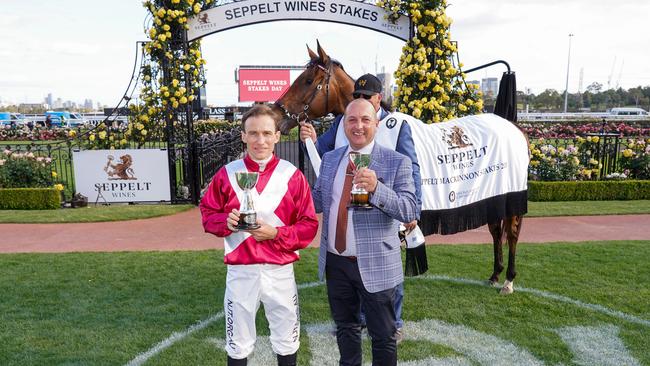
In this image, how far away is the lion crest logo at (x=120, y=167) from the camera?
982cm

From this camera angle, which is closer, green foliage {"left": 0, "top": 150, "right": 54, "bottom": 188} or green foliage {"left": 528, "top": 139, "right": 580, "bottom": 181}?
green foliage {"left": 0, "top": 150, "right": 54, "bottom": 188}

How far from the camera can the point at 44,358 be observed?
3637 millimetres

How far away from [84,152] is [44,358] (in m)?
6.98

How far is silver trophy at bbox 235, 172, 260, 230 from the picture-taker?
2371 mm

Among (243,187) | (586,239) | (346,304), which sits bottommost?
(586,239)

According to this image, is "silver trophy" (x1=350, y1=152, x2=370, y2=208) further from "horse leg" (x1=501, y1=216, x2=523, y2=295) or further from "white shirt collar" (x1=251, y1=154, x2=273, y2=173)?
"horse leg" (x1=501, y1=216, x2=523, y2=295)

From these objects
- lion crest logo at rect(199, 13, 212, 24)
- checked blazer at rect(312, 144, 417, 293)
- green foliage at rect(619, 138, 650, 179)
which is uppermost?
lion crest logo at rect(199, 13, 212, 24)

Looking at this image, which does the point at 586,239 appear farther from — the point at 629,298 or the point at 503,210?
the point at 503,210

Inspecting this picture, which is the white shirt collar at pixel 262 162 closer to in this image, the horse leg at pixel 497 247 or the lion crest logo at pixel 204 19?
the horse leg at pixel 497 247

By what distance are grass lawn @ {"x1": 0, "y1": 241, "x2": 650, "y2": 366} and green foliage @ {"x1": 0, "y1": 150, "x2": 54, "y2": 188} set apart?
4.54 meters

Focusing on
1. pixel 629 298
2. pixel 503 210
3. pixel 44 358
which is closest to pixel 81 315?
pixel 44 358

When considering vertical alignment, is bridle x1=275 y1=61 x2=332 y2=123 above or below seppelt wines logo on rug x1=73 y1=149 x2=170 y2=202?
above

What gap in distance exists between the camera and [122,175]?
994 cm

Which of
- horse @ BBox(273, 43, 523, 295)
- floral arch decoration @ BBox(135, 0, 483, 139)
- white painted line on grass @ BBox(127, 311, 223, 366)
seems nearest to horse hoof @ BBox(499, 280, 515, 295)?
horse @ BBox(273, 43, 523, 295)
